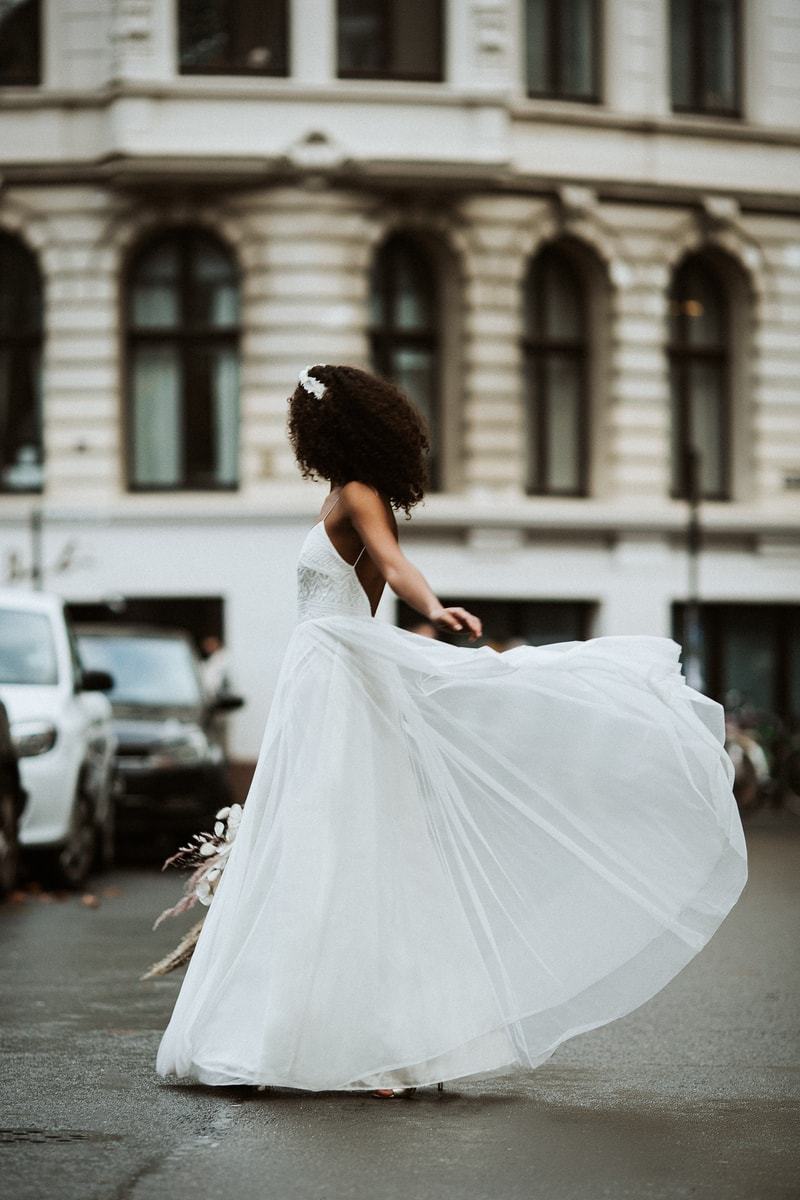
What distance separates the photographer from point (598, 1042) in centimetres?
813

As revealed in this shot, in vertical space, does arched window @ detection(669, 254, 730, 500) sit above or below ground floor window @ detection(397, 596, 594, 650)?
above

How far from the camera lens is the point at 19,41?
29.2 meters

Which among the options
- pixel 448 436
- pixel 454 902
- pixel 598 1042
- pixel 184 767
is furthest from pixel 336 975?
pixel 448 436

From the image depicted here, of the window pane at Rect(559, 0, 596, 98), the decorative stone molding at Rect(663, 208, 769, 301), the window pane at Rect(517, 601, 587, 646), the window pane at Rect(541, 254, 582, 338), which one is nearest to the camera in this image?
the window pane at Rect(517, 601, 587, 646)

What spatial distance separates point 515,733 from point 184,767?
1153cm

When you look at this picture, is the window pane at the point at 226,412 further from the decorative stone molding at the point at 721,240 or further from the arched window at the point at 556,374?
the decorative stone molding at the point at 721,240

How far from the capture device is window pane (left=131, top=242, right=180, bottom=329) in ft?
96.0

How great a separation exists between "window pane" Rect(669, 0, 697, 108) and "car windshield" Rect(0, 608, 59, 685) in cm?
1711

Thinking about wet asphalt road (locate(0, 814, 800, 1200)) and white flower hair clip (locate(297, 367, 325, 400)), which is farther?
white flower hair clip (locate(297, 367, 325, 400))

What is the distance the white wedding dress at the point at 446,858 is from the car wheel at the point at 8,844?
23.0ft

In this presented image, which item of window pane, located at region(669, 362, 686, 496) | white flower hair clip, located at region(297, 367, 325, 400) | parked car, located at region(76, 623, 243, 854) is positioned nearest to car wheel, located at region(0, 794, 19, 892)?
parked car, located at region(76, 623, 243, 854)

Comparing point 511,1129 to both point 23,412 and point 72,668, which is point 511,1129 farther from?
point 23,412

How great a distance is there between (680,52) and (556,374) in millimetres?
4497

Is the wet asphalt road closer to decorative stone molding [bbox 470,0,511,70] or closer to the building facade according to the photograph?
the building facade
